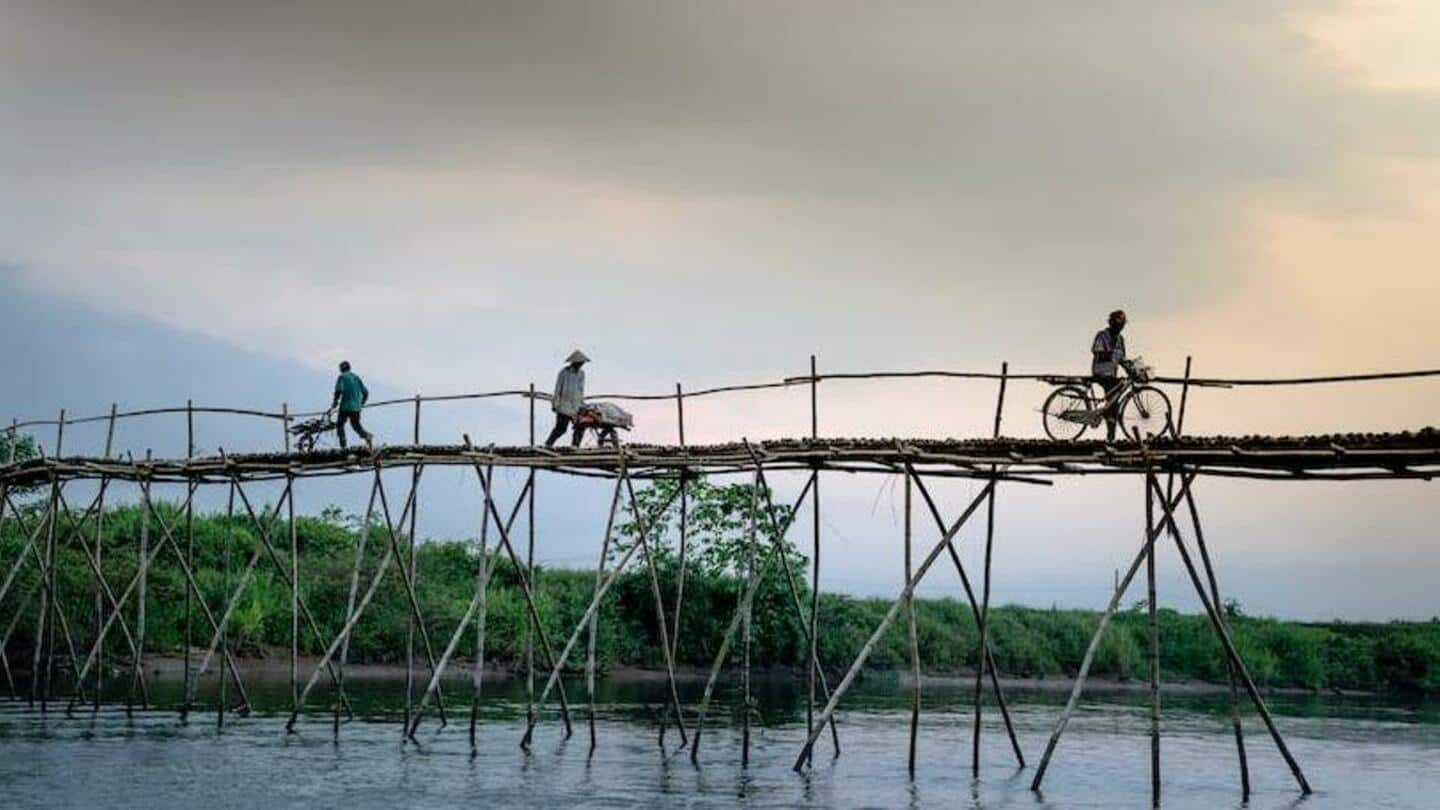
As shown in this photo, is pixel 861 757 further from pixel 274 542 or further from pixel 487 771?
pixel 274 542

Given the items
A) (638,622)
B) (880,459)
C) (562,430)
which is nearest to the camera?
(880,459)

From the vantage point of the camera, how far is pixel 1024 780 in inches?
957

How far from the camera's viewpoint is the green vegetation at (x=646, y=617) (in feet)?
130

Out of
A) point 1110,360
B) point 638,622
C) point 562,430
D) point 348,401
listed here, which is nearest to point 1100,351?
point 1110,360

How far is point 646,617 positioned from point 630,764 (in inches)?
794

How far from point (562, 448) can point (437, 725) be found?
274 inches

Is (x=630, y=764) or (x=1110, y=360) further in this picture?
(x=630, y=764)

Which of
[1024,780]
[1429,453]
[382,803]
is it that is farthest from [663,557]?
[1429,453]

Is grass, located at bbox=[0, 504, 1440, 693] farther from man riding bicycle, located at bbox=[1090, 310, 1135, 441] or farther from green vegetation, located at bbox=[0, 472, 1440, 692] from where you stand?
man riding bicycle, located at bbox=[1090, 310, 1135, 441]

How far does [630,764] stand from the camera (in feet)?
81.2

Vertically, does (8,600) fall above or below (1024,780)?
above

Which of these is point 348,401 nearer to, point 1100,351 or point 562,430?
point 562,430

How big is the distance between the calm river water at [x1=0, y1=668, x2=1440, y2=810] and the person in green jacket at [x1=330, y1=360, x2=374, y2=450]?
481 cm

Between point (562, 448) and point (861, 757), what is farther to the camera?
point (861, 757)
